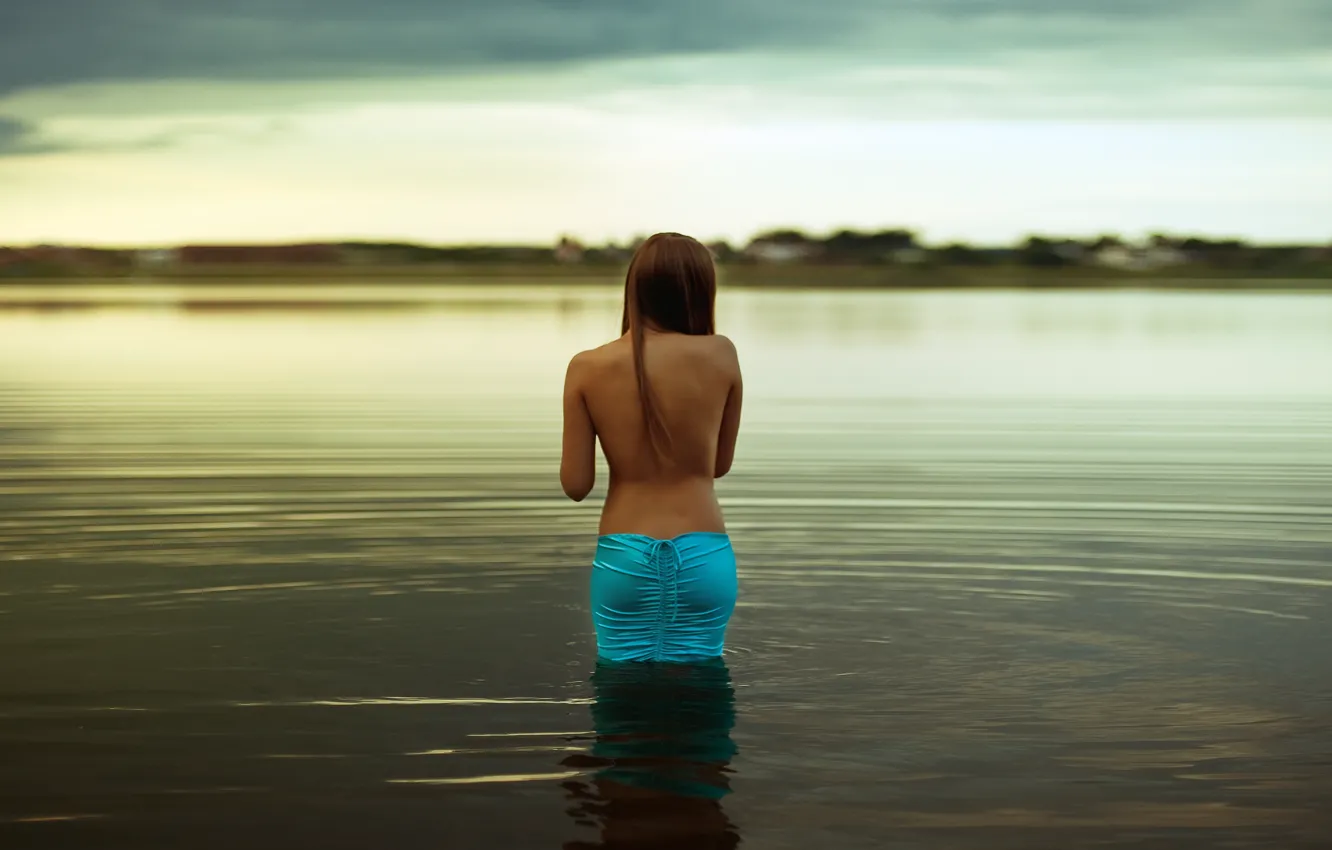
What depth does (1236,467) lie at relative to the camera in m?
14.4

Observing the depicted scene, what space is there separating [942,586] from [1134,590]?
1017 mm

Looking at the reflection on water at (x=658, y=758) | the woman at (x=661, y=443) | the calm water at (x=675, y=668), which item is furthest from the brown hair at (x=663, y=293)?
the calm water at (x=675, y=668)

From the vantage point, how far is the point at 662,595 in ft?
20.4

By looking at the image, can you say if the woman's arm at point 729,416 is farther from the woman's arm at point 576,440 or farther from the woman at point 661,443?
the woman's arm at point 576,440

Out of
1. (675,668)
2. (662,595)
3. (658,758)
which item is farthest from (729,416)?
(658,758)

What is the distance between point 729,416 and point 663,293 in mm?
562

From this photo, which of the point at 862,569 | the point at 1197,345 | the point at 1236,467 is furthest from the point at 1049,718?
the point at 1197,345

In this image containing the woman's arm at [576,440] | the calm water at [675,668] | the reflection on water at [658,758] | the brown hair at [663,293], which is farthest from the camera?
the woman's arm at [576,440]

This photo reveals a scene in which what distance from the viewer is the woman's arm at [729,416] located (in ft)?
19.8

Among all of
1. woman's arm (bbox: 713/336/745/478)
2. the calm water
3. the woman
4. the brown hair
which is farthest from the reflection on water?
the brown hair

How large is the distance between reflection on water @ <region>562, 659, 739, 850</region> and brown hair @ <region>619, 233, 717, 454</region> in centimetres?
107

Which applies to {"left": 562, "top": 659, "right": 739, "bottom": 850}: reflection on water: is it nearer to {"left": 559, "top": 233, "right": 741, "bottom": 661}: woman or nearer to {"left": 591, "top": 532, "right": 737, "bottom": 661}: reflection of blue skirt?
{"left": 591, "top": 532, "right": 737, "bottom": 661}: reflection of blue skirt

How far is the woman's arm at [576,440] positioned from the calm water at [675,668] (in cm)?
92

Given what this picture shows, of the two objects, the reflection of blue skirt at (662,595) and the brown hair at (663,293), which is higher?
the brown hair at (663,293)
